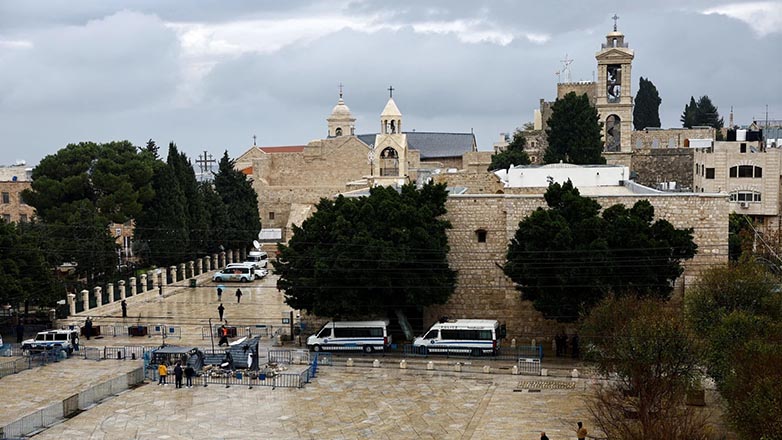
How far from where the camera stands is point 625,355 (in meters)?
22.3

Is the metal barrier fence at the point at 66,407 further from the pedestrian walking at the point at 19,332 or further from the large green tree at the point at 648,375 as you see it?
the large green tree at the point at 648,375

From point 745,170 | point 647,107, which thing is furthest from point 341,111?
point 745,170

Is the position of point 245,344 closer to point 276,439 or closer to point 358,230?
point 358,230

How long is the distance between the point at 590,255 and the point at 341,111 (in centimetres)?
6109

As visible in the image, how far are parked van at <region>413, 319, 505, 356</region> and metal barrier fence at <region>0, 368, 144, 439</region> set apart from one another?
9200mm

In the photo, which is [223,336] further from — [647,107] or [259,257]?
[647,107]

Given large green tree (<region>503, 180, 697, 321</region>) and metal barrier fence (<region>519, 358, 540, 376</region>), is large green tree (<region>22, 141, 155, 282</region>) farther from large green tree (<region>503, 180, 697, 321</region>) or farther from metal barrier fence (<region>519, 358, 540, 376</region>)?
metal barrier fence (<region>519, 358, 540, 376</region>)

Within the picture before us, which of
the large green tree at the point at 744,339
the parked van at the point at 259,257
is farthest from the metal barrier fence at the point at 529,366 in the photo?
the parked van at the point at 259,257

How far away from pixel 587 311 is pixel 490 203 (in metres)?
5.76

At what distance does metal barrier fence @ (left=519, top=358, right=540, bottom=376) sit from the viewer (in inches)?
1188

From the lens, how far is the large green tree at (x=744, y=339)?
17.5m

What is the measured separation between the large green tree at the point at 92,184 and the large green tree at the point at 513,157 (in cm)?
2360

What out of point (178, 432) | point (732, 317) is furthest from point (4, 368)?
point (732, 317)

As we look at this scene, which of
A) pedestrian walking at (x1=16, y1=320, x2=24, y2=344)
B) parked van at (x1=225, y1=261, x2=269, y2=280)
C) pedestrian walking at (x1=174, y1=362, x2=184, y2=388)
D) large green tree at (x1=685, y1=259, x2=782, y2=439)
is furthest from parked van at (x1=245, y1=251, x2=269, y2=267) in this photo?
large green tree at (x1=685, y1=259, x2=782, y2=439)
